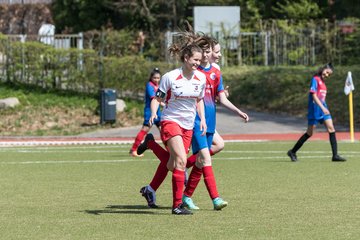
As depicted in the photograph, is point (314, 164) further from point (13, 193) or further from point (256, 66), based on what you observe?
point (256, 66)

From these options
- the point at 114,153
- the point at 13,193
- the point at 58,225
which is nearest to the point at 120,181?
the point at 13,193

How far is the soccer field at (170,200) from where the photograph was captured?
1080 centimetres

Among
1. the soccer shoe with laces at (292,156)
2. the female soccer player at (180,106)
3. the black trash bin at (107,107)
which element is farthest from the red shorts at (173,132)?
the black trash bin at (107,107)

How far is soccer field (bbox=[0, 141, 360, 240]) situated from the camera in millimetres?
10797

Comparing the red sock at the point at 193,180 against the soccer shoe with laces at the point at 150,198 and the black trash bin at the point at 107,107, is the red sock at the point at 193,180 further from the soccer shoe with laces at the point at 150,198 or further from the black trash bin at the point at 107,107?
the black trash bin at the point at 107,107

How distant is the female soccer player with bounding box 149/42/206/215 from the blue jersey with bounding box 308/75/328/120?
328 inches

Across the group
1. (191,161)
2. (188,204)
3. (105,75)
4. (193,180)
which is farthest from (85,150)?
(105,75)

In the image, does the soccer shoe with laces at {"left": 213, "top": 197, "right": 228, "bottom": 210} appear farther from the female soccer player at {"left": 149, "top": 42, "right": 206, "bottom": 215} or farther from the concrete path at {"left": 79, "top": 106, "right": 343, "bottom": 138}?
the concrete path at {"left": 79, "top": 106, "right": 343, "bottom": 138}

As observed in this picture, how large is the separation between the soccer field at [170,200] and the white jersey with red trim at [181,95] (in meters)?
1.04

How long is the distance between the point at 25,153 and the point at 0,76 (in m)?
18.9

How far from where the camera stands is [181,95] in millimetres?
12398

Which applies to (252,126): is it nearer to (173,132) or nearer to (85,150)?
(85,150)

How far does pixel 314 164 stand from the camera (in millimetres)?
20297

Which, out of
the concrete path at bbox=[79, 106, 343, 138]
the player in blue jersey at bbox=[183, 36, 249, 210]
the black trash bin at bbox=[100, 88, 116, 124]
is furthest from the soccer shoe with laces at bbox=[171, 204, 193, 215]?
the black trash bin at bbox=[100, 88, 116, 124]
